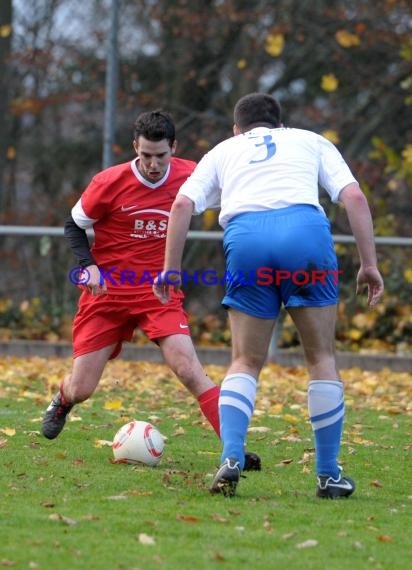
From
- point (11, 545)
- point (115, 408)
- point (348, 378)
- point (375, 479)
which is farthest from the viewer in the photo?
point (348, 378)

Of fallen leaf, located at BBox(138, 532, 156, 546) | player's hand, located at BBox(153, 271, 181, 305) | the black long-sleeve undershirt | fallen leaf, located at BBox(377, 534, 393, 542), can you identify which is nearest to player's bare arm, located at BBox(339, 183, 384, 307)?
player's hand, located at BBox(153, 271, 181, 305)

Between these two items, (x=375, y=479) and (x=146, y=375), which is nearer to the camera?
(x=375, y=479)

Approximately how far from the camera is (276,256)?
550cm

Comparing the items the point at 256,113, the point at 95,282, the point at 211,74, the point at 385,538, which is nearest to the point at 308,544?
the point at 385,538

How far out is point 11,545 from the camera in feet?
15.1

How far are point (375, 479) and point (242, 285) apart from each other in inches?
61.3

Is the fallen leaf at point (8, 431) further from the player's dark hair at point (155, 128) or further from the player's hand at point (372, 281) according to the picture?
the player's hand at point (372, 281)

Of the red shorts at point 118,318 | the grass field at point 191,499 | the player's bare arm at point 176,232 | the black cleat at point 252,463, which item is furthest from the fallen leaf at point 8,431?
the player's bare arm at point 176,232

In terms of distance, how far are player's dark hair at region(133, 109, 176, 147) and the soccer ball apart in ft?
5.30

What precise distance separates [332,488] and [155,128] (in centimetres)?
224

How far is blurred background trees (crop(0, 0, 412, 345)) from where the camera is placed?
16609 mm

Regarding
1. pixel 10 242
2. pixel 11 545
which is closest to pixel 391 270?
pixel 10 242

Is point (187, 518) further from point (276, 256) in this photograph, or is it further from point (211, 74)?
point (211, 74)

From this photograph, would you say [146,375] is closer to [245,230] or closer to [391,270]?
[391,270]
